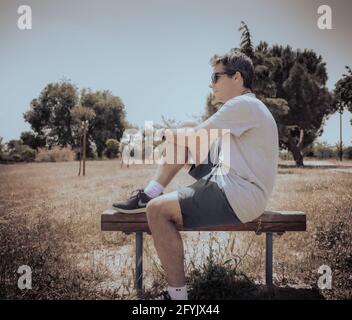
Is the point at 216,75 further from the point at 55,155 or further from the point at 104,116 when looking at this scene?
the point at 55,155

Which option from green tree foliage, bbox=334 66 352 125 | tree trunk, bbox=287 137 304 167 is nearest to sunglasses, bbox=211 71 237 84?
green tree foliage, bbox=334 66 352 125

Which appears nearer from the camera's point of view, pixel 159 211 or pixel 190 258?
pixel 159 211

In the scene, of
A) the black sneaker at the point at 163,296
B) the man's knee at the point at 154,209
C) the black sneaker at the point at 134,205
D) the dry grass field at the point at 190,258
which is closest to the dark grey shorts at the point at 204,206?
the man's knee at the point at 154,209

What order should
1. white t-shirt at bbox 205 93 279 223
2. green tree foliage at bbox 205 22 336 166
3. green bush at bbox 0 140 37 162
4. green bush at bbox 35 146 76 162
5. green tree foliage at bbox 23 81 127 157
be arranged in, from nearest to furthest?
white t-shirt at bbox 205 93 279 223
green bush at bbox 0 140 37 162
green tree foliage at bbox 23 81 127 157
green bush at bbox 35 146 76 162
green tree foliage at bbox 205 22 336 166

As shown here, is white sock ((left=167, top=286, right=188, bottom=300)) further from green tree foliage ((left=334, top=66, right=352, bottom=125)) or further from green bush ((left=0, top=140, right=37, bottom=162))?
green bush ((left=0, top=140, right=37, bottom=162))

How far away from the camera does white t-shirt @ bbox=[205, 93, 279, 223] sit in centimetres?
236

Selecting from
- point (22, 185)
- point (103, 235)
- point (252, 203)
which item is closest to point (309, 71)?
point (22, 185)

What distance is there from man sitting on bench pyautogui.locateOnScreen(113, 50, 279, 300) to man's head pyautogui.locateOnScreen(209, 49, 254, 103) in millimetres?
151

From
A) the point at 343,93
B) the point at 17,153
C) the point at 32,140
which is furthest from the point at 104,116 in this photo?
the point at 343,93

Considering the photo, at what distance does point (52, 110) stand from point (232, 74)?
5.00m

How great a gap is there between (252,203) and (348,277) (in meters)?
1.22

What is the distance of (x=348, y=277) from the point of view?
3.01 metres

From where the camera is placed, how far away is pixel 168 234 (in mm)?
2406

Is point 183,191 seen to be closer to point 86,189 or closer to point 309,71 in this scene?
point 86,189
